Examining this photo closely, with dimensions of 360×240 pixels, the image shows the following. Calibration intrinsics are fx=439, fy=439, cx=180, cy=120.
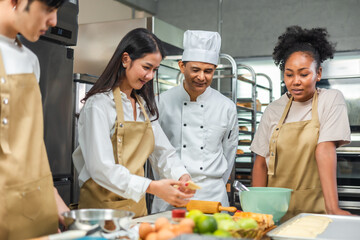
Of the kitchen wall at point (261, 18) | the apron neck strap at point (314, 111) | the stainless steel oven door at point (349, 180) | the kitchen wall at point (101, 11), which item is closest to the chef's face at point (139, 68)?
the apron neck strap at point (314, 111)

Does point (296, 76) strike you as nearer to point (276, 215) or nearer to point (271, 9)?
point (276, 215)

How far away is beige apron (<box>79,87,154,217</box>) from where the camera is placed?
75.3 inches

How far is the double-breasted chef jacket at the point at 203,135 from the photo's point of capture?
8.52 ft

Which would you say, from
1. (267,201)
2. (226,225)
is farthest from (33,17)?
(267,201)

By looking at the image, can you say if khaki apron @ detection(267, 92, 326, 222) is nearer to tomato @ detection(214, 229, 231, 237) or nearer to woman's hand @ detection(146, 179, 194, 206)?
woman's hand @ detection(146, 179, 194, 206)

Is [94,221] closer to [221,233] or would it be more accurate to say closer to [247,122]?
[221,233]

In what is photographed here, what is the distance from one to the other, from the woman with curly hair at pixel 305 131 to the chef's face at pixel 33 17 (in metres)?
1.38

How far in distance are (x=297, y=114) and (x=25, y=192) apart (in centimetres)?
151

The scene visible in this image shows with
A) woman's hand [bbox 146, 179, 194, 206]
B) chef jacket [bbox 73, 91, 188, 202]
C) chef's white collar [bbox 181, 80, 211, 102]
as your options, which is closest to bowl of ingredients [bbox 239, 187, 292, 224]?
woman's hand [bbox 146, 179, 194, 206]

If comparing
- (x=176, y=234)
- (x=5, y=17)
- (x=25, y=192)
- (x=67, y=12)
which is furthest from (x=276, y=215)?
(x=67, y=12)

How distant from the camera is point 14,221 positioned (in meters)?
1.34

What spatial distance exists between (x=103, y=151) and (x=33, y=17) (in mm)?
723

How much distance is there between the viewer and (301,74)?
7.36 ft

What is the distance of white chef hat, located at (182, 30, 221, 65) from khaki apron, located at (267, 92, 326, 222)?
0.67m
